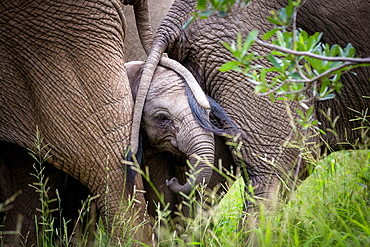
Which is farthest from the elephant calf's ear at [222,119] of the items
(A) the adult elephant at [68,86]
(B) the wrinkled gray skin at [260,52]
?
(A) the adult elephant at [68,86]

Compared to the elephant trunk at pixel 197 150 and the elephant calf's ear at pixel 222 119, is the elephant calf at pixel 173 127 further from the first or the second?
the elephant calf's ear at pixel 222 119

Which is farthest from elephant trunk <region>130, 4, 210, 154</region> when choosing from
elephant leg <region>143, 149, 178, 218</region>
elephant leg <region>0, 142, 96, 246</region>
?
elephant leg <region>0, 142, 96, 246</region>

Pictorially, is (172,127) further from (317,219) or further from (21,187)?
(317,219)

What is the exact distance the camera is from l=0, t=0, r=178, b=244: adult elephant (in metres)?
2.90

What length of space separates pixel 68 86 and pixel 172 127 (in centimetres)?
61

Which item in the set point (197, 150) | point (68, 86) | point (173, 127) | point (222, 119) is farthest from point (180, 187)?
point (68, 86)

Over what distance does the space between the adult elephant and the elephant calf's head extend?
0.25 metres

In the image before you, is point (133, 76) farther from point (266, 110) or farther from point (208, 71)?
point (266, 110)

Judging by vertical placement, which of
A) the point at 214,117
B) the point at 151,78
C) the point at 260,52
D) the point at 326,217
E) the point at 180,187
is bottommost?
the point at 180,187

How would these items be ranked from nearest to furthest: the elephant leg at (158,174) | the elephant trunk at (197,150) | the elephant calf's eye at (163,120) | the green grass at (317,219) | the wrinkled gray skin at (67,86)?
the green grass at (317,219), the wrinkled gray skin at (67,86), the elephant trunk at (197,150), the elephant calf's eye at (163,120), the elephant leg at (158,174)

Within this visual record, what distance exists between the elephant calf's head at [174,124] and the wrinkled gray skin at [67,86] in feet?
0.81

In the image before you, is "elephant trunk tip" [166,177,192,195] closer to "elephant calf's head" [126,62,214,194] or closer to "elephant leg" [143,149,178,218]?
"elephant calf's head" [126,62,214,194]

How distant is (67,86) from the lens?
294 cm

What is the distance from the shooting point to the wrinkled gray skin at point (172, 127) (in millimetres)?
3076
